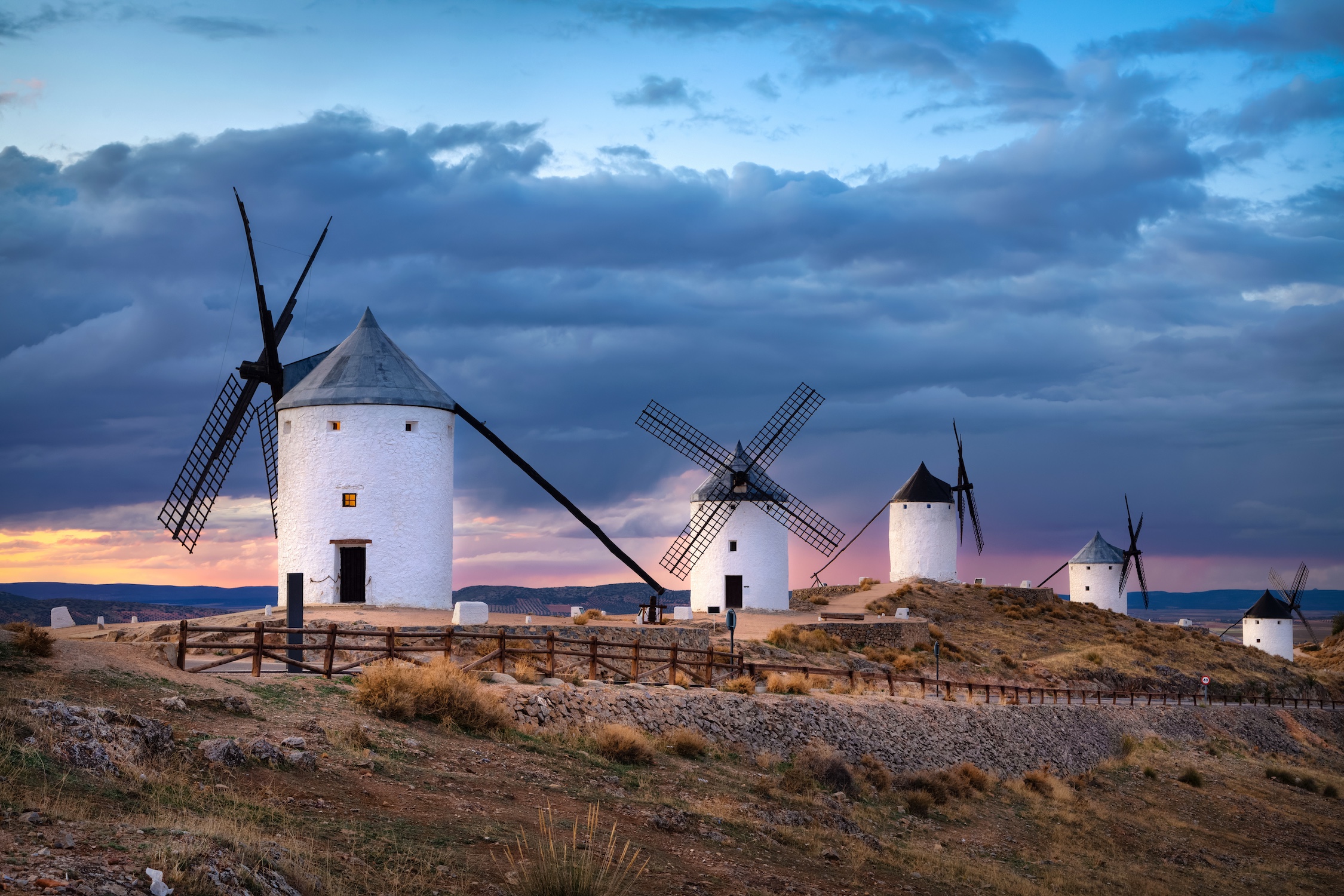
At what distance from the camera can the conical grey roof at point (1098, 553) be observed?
67.2 metres

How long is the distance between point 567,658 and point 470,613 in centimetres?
282

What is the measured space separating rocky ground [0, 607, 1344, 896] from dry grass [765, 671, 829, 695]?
0.62m

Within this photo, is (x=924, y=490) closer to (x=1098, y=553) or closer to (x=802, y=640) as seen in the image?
(x=1098, y=553)

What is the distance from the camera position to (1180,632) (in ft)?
187

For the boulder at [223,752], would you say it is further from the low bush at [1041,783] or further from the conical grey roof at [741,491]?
the conical grey roof at [741,491]

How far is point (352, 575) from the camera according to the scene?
3034 centimetres

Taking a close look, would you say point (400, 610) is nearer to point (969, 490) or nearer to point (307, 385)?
point (307, 385)

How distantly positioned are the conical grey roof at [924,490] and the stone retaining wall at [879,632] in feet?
57.0

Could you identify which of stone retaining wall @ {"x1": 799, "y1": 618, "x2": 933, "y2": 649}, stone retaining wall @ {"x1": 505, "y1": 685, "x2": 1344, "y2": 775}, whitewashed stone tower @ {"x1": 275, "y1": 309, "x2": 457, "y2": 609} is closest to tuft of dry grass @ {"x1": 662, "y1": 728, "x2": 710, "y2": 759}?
stone retaining wall @ {"x1": 505, "y1": 685, "x2": 1344, "y2": 775}

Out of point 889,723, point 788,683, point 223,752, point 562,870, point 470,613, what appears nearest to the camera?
point 562,870

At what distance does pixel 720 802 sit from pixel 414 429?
17795 mm

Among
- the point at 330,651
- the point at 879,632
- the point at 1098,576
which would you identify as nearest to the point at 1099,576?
the point at 1098,576

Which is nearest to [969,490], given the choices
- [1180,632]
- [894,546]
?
[894,546]

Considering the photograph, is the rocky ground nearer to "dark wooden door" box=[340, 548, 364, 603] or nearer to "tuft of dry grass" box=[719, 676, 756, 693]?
"tuft of dry grass" box=[719, 676, 756, 693]
